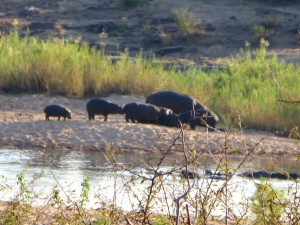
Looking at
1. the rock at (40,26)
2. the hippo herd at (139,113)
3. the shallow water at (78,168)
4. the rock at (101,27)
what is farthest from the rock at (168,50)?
the shallow water at (78,168)

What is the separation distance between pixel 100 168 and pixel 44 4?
1932 cm

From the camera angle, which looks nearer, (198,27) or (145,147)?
(145,147)

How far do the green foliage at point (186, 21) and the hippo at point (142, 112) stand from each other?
38.7 ft

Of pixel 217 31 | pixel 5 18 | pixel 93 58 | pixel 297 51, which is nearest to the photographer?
pixel 93 58

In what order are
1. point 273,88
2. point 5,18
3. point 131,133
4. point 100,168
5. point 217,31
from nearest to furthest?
point 100,168
point 131,133
point 273,88
point 217,31
point 5,18

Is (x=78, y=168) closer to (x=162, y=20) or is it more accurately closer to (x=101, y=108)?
(x=101, y=108)

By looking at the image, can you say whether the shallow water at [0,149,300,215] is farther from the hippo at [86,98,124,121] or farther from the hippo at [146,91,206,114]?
the hippo at [146,91,206,114]

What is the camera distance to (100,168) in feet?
32.0

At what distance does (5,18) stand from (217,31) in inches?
254

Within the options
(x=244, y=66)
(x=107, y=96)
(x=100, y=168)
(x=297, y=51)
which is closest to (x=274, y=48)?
(x=297, y=51)

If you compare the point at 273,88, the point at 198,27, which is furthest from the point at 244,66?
the point at 198,27

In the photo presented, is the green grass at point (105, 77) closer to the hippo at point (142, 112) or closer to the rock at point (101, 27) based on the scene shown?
the hippo at point (142, 112)

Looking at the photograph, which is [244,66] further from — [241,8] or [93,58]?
[241,8]

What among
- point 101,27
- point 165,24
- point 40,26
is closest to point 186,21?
point 165,24
